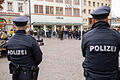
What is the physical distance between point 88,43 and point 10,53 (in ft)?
4.58

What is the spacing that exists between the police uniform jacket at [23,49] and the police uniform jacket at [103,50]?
100 centimetres

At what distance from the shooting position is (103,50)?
7.54 ft

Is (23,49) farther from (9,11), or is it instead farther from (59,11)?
(59,11)

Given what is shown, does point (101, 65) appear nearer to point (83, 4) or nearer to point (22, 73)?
point (22, 73)

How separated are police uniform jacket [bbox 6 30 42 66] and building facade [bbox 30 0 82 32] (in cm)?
3221

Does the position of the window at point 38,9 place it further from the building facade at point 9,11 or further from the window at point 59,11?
the window at point 59,11

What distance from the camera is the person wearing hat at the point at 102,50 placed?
2299 millimetres

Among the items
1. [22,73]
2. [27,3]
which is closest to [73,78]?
[22,73]

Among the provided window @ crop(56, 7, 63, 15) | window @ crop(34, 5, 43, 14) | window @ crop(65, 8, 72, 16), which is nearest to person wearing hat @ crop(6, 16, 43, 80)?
window @ crop(34, 5, 43, 14)

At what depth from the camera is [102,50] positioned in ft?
7.54

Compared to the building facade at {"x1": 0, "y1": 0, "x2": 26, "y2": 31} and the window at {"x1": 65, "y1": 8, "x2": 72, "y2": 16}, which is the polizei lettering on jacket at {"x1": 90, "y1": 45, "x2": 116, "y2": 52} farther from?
the window at {"x1": 65, "y1": 8, "x2": 72, "y2": 16}

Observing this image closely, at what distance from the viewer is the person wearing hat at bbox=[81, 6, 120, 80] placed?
2299 millimetres

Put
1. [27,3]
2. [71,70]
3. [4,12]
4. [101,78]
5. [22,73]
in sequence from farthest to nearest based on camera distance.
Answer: [27,3]
[4,12]
[71,70]
[22,73]
[101,78]

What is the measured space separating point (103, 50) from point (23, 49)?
1333 mm
